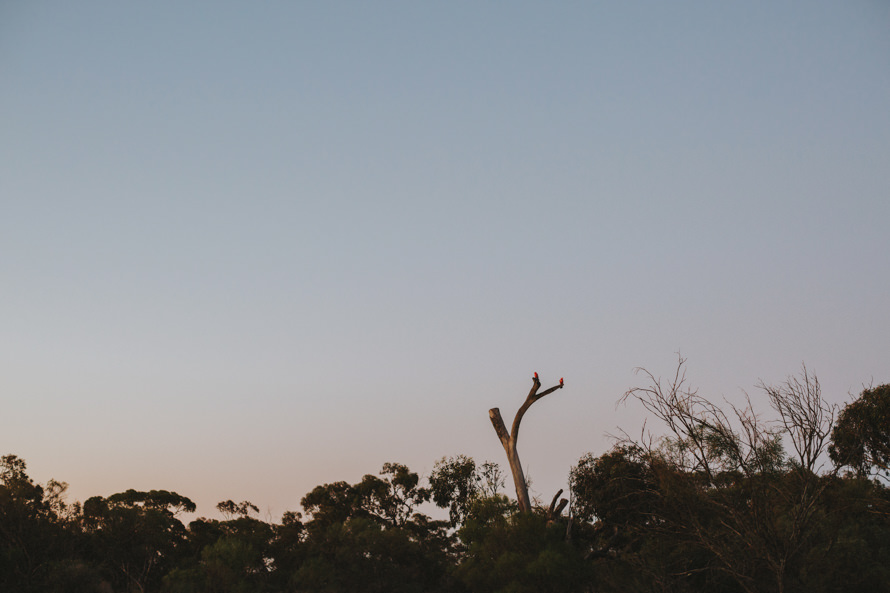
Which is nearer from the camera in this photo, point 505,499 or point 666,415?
point 666,415

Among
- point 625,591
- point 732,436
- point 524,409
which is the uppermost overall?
point 524,409

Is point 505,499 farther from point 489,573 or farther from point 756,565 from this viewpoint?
point 756,565

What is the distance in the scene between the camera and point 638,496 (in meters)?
29.2

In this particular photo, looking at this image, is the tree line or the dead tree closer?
the tree line

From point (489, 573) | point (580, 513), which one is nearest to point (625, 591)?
point (489, 573)

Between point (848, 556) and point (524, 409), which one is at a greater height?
point (524, 409)

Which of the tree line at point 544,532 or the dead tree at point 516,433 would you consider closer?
the tree line at point 544,532

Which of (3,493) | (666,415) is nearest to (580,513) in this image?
→ (666,415)

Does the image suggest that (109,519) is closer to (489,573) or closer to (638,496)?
(489,573)

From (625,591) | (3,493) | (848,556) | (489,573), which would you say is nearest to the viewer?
(848,556)

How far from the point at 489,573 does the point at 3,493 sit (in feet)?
84.8

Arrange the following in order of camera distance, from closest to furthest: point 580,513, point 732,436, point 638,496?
point 732,436
point 638,496
point 580,513

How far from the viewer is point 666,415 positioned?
1306 centimetres

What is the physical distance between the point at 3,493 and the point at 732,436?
3651cm
